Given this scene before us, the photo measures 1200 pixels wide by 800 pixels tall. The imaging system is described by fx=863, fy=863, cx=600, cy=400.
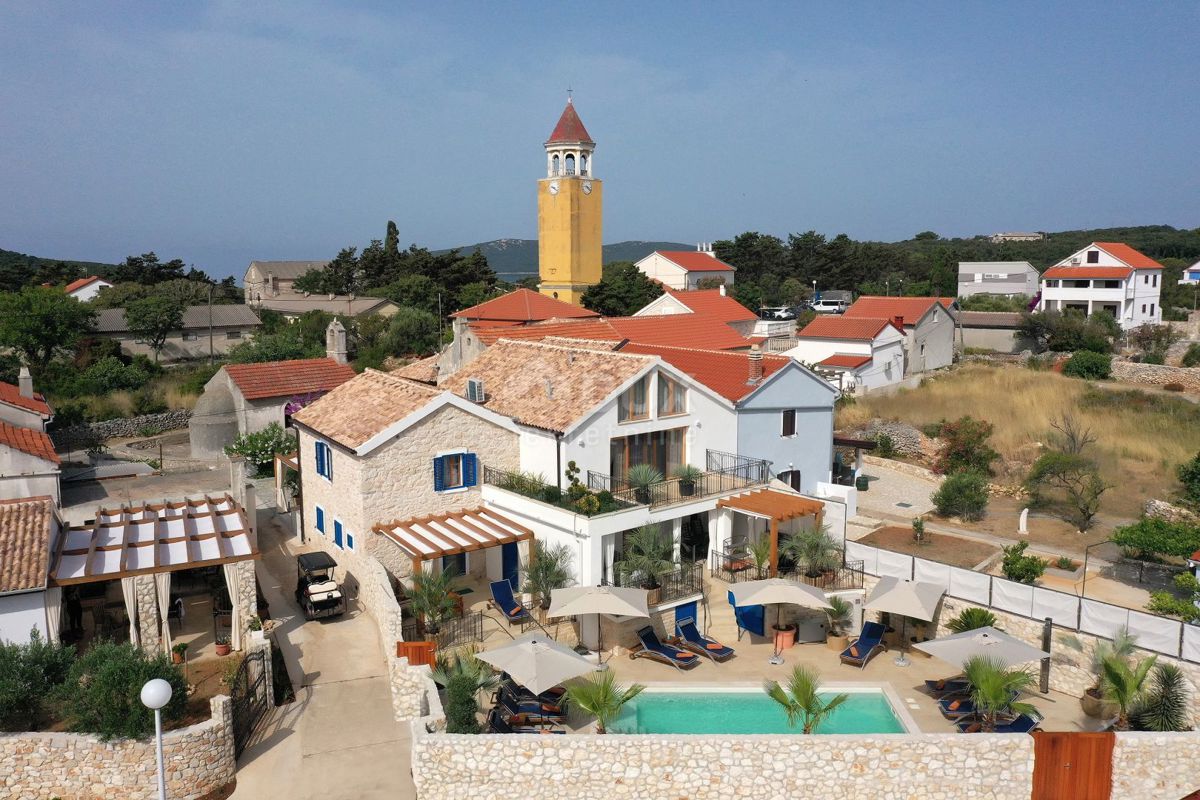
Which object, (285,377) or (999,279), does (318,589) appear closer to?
(285,377)

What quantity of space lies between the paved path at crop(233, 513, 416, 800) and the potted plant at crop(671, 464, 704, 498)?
9.73 metres

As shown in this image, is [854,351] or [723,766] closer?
[723,766]

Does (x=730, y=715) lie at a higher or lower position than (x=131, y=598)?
lower

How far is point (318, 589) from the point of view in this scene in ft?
76.4

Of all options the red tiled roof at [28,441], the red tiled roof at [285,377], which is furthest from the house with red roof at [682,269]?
the red tiled roof at [28,441]

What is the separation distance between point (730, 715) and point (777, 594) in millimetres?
4285

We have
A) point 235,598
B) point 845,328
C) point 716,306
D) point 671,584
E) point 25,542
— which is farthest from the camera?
point 716,306

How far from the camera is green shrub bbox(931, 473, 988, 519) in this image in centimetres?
3309

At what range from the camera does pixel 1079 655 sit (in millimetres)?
21188

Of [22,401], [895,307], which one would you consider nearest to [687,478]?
[22,401]

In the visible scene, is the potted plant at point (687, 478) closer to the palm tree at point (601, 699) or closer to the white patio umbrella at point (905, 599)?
the white patio umbrella at point (905, 599)

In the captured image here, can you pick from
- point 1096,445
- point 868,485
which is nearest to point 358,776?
point 868,485

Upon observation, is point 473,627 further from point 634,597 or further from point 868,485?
point 868,485

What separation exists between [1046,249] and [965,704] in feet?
543
